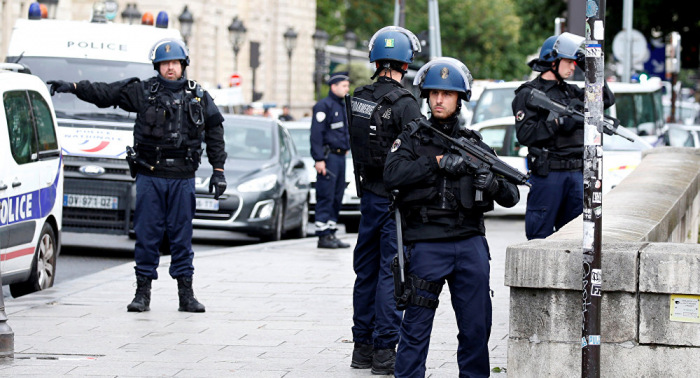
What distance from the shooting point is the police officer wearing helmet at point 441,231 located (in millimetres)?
5742

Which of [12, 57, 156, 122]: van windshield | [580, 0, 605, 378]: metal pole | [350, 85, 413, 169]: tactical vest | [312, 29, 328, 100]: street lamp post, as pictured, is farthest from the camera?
[312, 29, 328, 100]: street lamp post

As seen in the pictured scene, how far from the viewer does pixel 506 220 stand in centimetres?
1933

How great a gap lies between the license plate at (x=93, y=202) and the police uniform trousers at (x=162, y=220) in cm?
392

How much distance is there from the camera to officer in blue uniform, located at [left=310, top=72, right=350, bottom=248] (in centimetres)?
1345

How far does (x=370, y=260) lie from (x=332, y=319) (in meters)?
1.72

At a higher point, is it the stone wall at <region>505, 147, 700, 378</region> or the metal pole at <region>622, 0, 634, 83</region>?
the metal pole at <region>622, 0, 634, 83</region>

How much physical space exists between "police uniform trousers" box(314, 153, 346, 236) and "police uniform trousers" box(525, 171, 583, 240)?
480cm

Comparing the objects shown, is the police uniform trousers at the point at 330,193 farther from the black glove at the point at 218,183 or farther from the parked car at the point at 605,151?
the black glove at the point at 218,183

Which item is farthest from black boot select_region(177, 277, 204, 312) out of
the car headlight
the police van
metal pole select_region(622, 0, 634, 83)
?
metal pole select_region(622, 0, 634, 83)

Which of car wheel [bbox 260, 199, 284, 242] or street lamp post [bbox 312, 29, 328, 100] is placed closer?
car wheel [bbox 260, 199, 284, 242]

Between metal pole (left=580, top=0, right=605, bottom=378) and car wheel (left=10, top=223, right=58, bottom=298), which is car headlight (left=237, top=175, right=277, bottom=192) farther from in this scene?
metal pole (left=580, top=0, right=605, bottom=378)

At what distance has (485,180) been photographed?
5648 millimetres

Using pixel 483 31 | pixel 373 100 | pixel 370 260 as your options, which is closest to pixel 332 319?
pixel 370 260

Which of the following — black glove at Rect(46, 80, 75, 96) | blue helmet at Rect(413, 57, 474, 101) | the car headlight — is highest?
black glove at Rect(46, 80, 75, 96)
